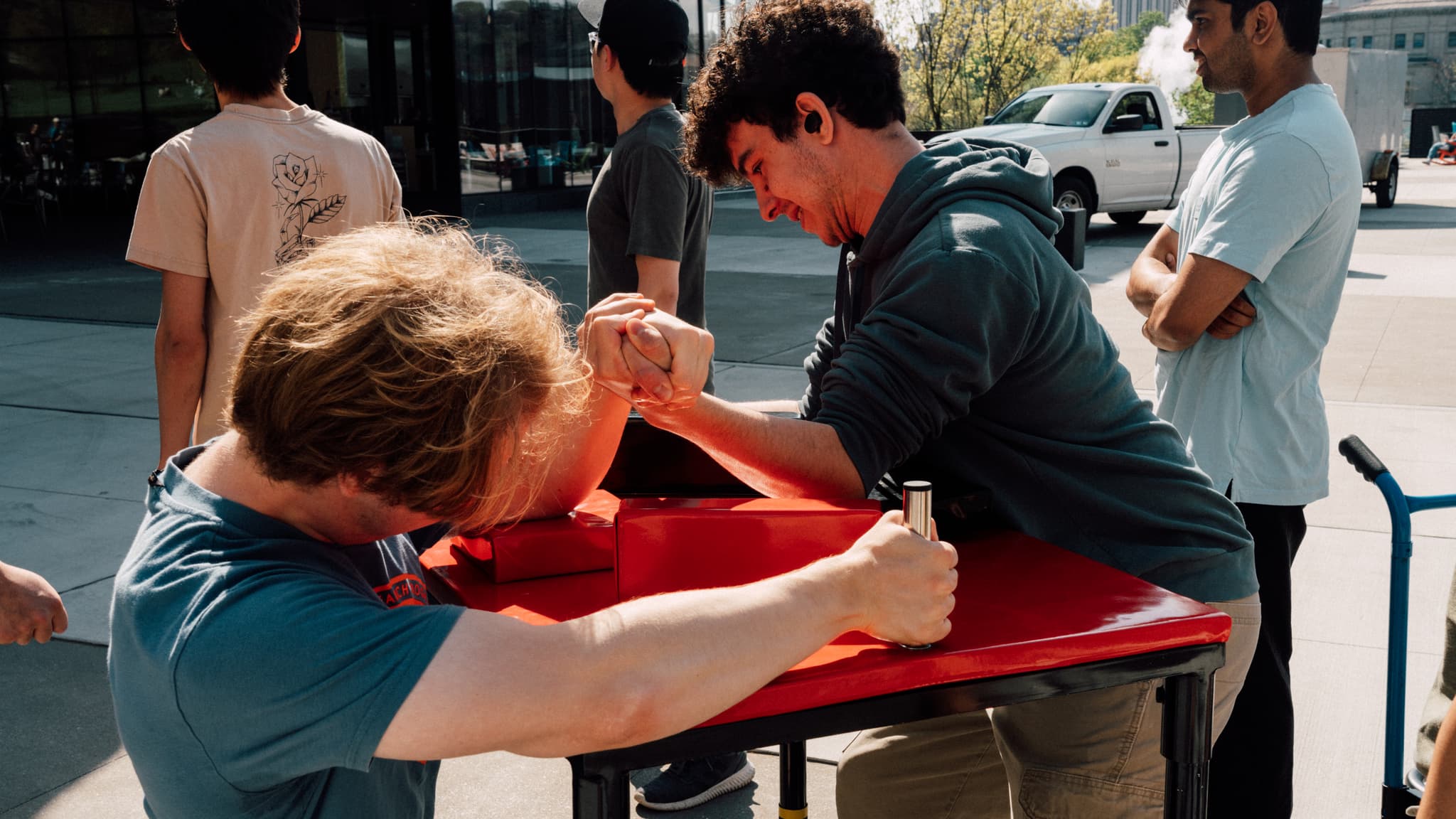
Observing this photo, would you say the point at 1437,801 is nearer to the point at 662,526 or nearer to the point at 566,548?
the point at 662,526

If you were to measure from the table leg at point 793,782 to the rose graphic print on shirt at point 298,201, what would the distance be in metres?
1.56

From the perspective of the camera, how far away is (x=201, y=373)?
2820 mm

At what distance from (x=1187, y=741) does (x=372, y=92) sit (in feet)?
69.4

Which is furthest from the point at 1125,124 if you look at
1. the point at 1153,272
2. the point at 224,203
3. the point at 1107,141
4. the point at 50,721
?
the point at 50,721

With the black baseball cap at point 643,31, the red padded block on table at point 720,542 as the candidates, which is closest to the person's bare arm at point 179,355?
the black baseball cap at point 643,31

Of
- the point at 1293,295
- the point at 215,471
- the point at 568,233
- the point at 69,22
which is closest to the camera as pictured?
the point at 215,471

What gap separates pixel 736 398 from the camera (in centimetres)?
727

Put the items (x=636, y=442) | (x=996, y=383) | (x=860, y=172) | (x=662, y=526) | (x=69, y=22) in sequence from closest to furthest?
(x=662, y=526) < (x=996, y=383) < (x=860, y=172) < (x=636, y=442) < (x=69, y=22)

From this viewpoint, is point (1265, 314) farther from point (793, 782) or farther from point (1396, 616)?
point (793, 782)

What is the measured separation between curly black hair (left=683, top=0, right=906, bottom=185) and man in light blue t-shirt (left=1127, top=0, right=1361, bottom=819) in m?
→ 0.90

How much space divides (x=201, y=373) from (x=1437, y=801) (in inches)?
101

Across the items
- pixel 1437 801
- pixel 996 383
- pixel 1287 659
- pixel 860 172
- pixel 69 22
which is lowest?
pixel 1287 659

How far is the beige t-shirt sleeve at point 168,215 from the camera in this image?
109 inches

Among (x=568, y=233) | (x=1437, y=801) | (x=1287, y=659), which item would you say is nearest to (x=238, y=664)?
(x=1437, y=801)
